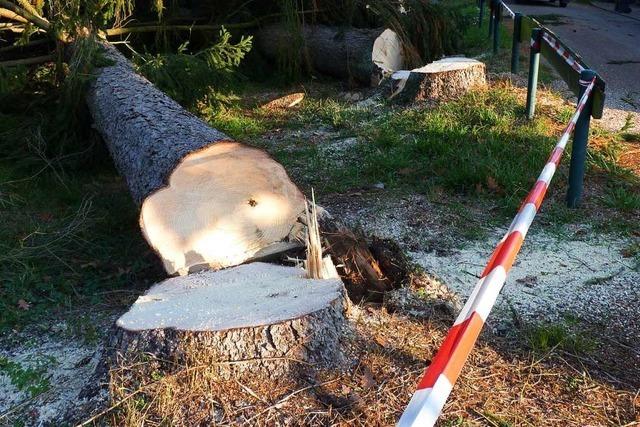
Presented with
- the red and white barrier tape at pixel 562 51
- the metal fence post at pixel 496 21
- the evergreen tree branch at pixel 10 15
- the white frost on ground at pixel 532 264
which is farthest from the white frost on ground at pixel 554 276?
the metal fence post at pixel 496 21

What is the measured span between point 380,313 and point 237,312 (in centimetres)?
85

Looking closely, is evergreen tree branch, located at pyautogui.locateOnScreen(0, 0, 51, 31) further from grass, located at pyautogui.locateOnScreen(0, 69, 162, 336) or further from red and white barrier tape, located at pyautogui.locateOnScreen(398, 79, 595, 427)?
red and white barrier tape, located at pyautogui.locateOnScreen(398, 79, 595, 427)

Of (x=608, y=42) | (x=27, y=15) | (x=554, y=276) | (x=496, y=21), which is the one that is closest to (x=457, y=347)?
(x=554, y=276)

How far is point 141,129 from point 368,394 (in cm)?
250

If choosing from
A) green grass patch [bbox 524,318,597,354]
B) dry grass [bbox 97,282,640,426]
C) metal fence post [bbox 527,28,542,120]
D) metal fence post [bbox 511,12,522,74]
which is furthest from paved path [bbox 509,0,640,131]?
dry grass [bbox 97,282,640,426]

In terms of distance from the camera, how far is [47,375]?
3.04m

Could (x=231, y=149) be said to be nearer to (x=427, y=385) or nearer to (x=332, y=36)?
(x=427, y=385)

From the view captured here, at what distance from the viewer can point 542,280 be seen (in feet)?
Answer: 12.3

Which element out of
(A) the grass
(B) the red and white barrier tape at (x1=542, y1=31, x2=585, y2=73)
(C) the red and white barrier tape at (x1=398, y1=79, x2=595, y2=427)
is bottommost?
(A) the grass

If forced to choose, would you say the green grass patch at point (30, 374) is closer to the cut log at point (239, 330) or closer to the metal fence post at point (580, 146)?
the cut log at point (239, 330)

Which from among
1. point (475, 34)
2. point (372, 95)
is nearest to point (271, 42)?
point (372, 95)

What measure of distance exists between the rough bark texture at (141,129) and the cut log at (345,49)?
327cm

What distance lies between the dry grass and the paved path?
4351 millimetres

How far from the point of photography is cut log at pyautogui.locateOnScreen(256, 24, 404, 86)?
27.3ft
